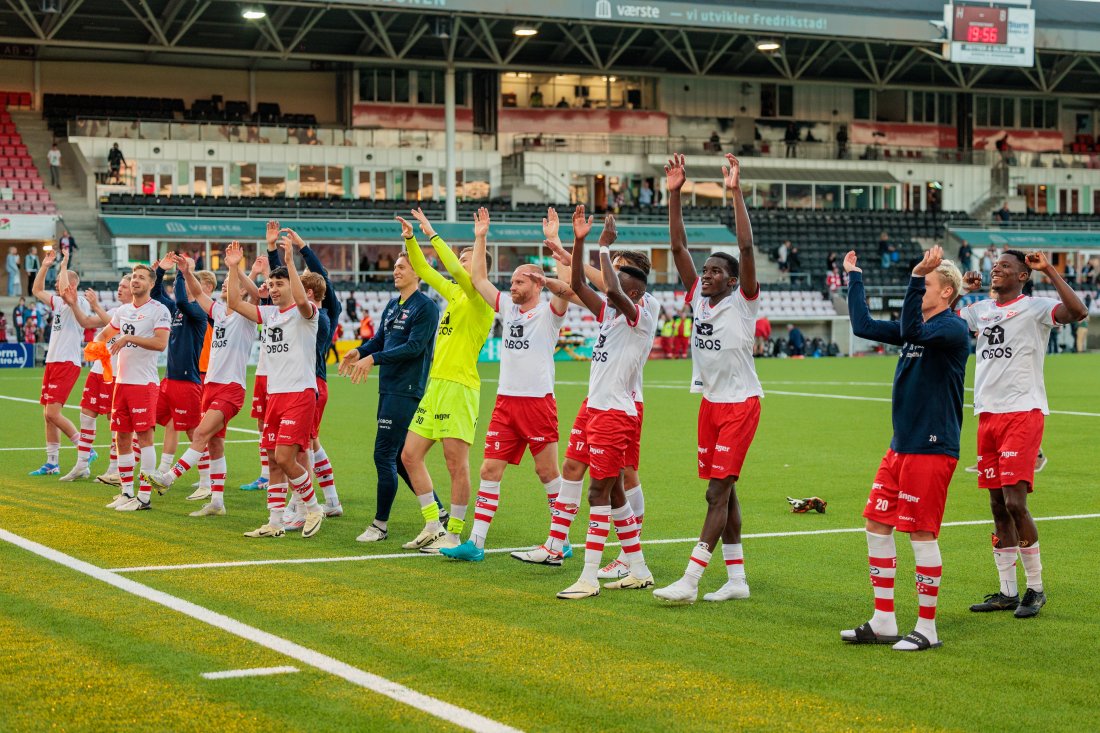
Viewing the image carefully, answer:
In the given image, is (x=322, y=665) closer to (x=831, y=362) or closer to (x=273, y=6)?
(x=831, y=362)

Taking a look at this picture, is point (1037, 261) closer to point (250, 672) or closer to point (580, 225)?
point (580, 225)

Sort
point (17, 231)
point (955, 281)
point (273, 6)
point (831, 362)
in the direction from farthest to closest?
point (273, 6) → point (17, 231) → point (831, 362) → point (955, 281)

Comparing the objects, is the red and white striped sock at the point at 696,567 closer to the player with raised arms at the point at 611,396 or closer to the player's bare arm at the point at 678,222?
the player with raised arms at the point at 611,396

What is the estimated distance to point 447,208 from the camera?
2019 inches

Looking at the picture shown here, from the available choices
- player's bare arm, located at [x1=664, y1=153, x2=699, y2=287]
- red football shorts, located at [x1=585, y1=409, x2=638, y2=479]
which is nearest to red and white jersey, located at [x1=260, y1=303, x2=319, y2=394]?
red football shorts, located at [x1=585, y1=409, x2=638, y2=479]

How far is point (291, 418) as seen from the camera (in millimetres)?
10773

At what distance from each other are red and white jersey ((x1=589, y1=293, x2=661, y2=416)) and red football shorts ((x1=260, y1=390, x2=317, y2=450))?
2.83m

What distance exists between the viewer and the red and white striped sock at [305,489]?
10997mm

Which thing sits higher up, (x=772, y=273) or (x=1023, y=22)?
(x=1023, y=22)

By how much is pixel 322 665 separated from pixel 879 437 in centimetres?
1384

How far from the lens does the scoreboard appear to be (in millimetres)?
54719

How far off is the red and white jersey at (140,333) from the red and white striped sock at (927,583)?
8114 mm


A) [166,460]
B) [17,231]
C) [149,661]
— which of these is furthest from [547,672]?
[17,231]

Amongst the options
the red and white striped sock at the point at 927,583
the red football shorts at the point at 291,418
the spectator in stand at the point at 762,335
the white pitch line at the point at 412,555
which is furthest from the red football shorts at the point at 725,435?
the spectator in stand at the point at 762,335
